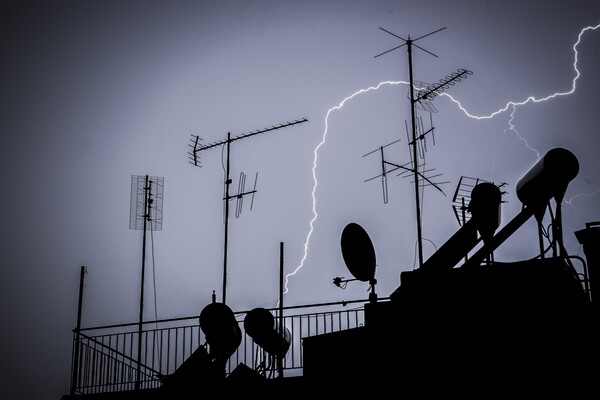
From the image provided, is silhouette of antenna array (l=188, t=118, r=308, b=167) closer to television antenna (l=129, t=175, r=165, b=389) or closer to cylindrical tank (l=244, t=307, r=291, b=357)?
television antenna (l=129, t=175, r=165, b=389)

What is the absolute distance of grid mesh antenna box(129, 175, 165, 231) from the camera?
30.7ft

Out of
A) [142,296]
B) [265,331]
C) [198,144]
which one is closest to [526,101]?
[198,144]

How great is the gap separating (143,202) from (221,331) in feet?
13.7

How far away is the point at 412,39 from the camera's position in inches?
356

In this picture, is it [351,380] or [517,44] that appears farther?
[517,44]

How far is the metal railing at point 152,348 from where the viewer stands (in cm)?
729

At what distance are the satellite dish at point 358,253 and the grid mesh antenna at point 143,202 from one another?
544 cm

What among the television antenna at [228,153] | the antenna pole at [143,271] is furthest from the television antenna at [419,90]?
the antenna pole at [143,271]

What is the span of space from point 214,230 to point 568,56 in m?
8.00

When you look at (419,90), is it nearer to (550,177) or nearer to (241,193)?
(241,193)

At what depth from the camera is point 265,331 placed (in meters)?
6.33

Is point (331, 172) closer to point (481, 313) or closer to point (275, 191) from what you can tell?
point (275, 191)

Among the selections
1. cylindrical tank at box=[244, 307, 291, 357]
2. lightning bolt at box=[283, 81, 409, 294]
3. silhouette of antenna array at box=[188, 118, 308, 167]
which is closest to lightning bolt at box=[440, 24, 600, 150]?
lightning bolt at box=[283, 81, 409, 294]

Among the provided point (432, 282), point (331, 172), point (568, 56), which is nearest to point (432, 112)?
point (331, 172)
